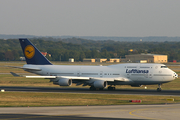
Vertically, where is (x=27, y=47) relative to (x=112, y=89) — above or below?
above

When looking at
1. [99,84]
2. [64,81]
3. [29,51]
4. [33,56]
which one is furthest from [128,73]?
[29,51]

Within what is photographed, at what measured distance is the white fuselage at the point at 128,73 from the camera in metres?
54.3

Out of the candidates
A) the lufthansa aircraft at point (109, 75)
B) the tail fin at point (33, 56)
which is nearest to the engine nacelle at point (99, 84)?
the lufthansa aircraft at point (109, 75)

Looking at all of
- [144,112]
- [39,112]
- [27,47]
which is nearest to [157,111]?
[144,112]

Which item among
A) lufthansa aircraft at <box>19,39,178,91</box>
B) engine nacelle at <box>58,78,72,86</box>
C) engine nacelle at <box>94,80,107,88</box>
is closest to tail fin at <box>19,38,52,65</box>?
lufthansa aircraft at <box>19,39,178,91</box>

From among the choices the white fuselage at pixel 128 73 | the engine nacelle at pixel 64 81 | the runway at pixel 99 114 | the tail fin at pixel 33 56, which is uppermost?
the tail fin at pixel 33 56

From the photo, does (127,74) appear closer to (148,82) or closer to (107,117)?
(148,82)

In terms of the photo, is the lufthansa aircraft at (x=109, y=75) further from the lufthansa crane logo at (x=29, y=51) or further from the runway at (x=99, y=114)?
the runway at (x=99, y=114)

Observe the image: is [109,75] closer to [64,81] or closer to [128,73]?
[128,73]

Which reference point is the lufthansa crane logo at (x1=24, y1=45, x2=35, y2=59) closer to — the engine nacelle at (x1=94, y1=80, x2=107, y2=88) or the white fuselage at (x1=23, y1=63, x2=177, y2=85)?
the white fuselage at (x1=23, y1=63, x2=177, y2=85)

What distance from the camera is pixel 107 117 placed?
2639cm

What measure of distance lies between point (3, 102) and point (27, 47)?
25.2 meters

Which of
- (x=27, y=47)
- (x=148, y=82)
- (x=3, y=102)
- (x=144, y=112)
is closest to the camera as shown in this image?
(x=144, y=112)

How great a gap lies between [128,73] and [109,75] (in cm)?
337
